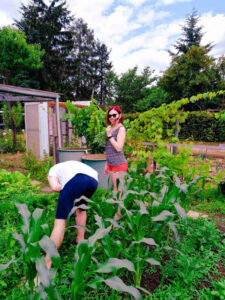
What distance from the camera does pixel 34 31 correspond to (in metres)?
20.2

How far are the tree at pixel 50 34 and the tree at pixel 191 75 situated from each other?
1084 cm

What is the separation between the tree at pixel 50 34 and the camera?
68.5 ft

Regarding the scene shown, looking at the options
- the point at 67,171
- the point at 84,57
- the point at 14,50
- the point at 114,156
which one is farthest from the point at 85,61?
the point at 67,171

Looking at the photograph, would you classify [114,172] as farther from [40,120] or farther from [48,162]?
[40,120]

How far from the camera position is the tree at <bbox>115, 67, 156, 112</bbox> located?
70.5 feet

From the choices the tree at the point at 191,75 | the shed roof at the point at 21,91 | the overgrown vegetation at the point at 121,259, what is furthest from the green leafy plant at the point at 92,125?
the tree at the point at 191,75

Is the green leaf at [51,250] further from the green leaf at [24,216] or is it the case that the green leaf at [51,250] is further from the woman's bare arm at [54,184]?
the woman's bare arm at [54,184]

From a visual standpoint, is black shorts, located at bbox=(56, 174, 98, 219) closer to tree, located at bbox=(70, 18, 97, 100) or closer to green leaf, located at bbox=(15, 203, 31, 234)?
green leaf, located at bbox=(15, 203, 31, 234)

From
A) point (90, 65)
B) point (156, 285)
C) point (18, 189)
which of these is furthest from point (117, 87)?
point (156, 285)

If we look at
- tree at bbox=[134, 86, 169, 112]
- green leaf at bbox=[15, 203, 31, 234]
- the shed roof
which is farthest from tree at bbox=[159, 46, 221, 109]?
green leaf at bbox=[15, 203, 31, 234]

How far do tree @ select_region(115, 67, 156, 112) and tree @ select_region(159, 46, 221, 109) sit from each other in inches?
80.0

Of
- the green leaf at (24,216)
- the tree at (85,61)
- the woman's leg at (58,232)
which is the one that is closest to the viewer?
the green leaf at (24,216)

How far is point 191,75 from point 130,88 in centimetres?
594

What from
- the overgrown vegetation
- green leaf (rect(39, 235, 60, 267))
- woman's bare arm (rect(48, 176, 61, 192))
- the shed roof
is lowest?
the overgrown vegetation
